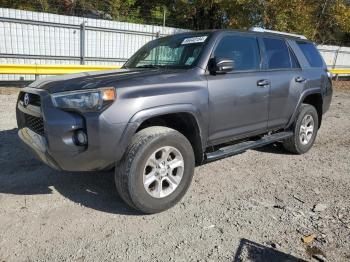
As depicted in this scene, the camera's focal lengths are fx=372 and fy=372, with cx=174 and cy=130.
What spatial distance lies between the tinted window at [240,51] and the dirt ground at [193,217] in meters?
1.44

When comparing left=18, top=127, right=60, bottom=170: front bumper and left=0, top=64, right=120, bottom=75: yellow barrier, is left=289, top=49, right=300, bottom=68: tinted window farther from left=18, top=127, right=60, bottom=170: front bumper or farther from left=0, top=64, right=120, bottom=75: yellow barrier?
left=0, top=64, right=120, bottom=75: yellow barrier

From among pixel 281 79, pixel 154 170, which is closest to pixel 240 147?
pixel 281 79

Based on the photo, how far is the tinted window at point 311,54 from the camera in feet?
19.4

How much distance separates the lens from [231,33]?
462cm

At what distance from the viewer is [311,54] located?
6094 millimetres

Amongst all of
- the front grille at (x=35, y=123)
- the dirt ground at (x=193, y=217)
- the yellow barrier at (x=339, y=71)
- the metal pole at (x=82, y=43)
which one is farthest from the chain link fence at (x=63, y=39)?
the yellow barrier at (x=339, y=71)

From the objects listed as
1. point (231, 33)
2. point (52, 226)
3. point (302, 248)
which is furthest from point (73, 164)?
point (231, 33)

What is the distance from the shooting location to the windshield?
4.32 meters

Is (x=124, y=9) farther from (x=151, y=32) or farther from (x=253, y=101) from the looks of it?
(x=253, y=101)

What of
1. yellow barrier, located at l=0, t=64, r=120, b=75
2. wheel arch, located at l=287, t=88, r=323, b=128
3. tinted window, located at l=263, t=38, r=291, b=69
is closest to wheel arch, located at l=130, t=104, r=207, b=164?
tinted window, located at l=263, t=38, r=291, b=69

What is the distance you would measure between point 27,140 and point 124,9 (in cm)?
1672

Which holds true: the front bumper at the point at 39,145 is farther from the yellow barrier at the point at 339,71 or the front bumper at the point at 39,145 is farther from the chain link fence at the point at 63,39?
the yellow barrier at the point at 339,71

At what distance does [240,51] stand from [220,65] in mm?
743

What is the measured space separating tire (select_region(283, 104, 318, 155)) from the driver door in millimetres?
873
